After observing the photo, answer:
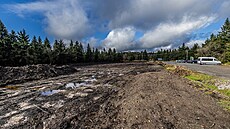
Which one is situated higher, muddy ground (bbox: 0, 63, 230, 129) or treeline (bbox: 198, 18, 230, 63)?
treeline (bbox: 198, 18, 230, 63)

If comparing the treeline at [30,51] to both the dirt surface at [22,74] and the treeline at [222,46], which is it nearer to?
the dirt surface at [22,74]

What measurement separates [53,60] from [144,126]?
183 ft

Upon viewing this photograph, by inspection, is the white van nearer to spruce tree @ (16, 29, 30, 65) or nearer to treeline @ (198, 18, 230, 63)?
treeline @ (198, 18, 230, 63)

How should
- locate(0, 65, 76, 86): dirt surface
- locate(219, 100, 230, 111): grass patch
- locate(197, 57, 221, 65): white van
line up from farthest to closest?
locate(197, 57, 221, 65): white van → locate(0, 65, 76, 86): dirt surface → locate(219, 100, 230, 111): grass patch

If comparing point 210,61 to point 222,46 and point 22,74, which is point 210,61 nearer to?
point 222,46

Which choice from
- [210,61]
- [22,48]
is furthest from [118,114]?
[22,48]

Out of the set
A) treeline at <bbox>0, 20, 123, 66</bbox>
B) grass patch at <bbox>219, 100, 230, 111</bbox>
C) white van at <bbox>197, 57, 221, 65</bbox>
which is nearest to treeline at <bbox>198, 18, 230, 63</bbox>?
white van at <bbox>197, 57, 221, 65</bbox>

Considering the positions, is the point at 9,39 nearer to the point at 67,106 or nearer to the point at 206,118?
the point at 67,106

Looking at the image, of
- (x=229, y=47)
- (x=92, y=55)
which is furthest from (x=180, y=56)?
(x=229, y=47)

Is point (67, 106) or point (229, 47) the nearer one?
point (67, 106)

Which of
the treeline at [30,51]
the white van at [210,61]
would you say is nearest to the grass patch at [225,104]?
the white van at [210,61]

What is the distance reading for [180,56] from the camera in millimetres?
103062

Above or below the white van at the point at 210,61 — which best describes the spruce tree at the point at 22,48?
above

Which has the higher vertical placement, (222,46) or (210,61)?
(222,46)
